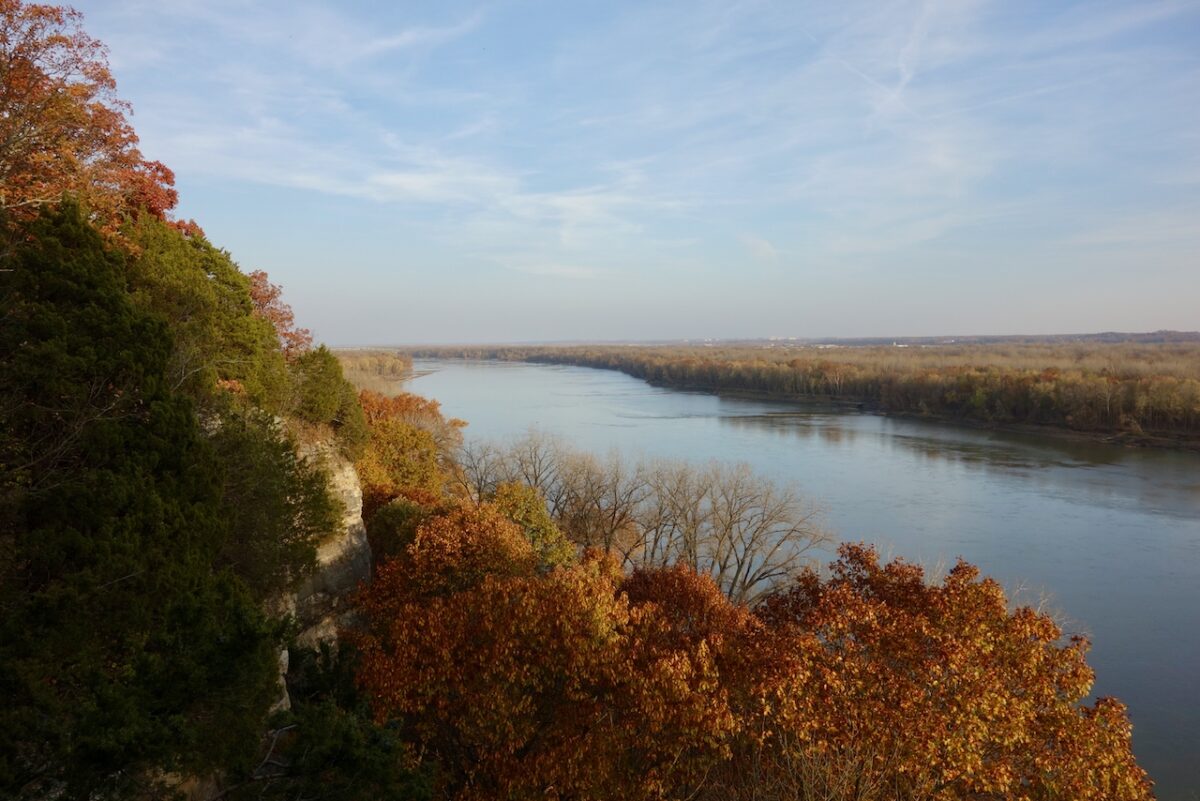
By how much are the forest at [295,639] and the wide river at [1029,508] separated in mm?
6713

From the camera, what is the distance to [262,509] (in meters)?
9.11

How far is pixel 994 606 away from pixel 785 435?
34824 mm

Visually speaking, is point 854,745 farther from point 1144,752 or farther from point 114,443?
point 1144,752

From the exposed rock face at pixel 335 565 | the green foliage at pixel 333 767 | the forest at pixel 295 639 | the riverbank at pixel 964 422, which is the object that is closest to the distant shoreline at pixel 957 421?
the riverbank at pixel 964 422

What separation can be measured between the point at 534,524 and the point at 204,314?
7.37 m

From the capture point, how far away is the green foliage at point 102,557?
441 cm

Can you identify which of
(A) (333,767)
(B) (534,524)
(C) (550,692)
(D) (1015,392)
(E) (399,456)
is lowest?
(C) (550,692)

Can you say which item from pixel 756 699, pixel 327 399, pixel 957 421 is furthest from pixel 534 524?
pixel 957 421

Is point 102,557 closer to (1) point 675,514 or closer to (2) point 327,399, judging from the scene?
(2) point 327,399

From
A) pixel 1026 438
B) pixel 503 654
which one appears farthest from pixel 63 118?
pixel 1026 438

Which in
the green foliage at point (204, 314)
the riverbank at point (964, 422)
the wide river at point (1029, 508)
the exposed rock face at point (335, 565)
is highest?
the green foliage at point (204, 314)

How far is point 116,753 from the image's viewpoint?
398 centimetres

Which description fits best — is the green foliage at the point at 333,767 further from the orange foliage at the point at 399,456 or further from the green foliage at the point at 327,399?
the orange foliage at the point at 399,456

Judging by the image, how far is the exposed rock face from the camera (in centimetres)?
1164
